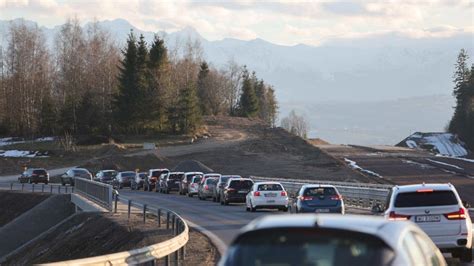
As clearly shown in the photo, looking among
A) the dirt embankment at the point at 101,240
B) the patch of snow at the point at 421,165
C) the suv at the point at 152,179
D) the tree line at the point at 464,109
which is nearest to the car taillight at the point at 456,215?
the dirt embankment at the point at 101,240

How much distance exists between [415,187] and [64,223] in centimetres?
2265

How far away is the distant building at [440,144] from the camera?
13550cm

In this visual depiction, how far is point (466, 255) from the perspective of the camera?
53.7 feet

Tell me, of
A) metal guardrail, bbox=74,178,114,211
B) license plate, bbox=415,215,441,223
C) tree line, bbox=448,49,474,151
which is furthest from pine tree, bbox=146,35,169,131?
license plate, bbox=415,215,441,223

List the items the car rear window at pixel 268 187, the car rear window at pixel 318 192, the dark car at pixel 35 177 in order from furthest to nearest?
the dark car at pixel 35 177 < the car rear window at pixel 268 187 < the car rear window at pixel 318 192

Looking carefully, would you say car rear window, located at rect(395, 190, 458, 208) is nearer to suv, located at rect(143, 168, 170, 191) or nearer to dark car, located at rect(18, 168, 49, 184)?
suv, located at rect(143, 168, 170, 191)

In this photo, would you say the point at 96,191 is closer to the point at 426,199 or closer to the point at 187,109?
the point at 426,199

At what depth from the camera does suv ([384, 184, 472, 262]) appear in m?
16.2

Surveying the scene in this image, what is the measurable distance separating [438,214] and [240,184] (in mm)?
24500

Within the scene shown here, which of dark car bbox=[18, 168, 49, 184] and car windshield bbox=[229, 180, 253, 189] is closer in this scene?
car windshield bbox=[229, 180, 253, 189]

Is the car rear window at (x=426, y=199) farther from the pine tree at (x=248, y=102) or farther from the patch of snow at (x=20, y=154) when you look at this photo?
the pine tree at (x=248, y=102)

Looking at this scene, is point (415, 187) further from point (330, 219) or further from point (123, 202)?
point (123, 202)

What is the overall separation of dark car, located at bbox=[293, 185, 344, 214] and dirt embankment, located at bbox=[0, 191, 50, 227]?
2699cm

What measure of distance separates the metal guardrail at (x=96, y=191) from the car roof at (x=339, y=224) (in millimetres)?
28744
